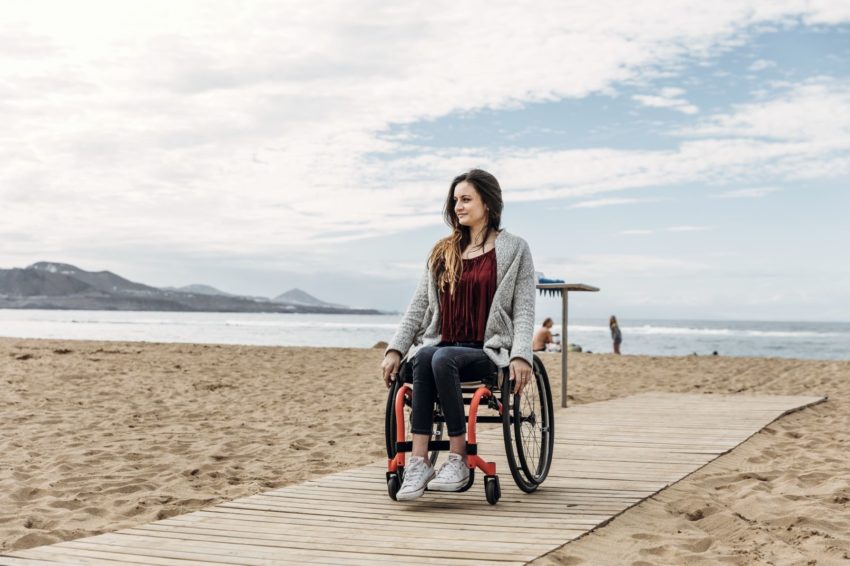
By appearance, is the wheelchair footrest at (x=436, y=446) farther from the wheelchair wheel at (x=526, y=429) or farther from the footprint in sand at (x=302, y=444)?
the footprint in sand at (x=302, y=444)

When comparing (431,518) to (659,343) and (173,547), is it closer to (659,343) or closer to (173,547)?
(173,547)

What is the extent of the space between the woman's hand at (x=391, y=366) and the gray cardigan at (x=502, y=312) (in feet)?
0.11

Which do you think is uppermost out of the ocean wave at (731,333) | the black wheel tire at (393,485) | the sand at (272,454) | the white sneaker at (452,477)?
the white sneaker at (452,477)

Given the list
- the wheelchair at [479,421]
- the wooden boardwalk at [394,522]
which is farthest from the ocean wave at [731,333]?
the wheelchair at [479,421]

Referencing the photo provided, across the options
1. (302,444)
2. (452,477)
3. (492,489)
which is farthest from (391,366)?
(302,444)

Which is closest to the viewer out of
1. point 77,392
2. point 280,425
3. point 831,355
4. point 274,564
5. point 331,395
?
point 274,564

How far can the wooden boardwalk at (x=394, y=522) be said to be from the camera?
2898 millimetres

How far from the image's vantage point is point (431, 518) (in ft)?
11.3

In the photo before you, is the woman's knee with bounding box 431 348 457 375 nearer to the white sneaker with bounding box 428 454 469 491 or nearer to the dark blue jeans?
the dark blue jeans

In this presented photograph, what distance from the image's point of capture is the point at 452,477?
357cm

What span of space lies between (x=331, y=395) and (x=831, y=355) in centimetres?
2911

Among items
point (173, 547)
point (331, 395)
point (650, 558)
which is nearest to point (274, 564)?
point (173, 547)

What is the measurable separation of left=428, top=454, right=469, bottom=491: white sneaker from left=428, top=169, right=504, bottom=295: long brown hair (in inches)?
31.3

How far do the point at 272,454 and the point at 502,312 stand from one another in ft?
9.28
